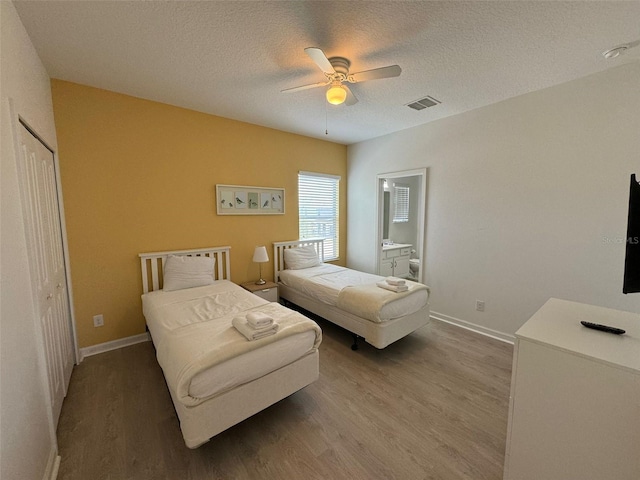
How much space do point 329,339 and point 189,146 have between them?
2.97 meters

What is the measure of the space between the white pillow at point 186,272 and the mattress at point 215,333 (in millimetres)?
100

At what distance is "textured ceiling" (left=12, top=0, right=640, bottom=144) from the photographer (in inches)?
63.7

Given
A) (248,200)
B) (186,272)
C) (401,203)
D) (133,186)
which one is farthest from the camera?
(401,203)

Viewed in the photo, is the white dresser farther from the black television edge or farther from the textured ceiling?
the textured ceiling

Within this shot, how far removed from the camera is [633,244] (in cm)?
119

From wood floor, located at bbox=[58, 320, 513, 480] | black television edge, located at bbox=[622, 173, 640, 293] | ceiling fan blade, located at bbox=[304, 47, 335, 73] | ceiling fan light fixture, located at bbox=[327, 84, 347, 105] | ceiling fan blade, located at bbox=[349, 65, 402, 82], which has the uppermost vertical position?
ceiling fan blade, located at bbox=[304, 47, 335, 73]

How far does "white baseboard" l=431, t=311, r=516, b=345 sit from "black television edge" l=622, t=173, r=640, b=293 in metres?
2.11

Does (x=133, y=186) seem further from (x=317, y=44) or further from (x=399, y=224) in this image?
(x=399, y=224)

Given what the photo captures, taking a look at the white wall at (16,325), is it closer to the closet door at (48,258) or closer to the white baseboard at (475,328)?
the closet door at (48,258)

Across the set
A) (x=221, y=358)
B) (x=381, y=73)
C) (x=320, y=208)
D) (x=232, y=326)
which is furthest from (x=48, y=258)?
(x=320, y=208)

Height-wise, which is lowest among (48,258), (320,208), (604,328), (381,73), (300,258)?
(300,258)

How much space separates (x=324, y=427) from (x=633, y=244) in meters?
2.05

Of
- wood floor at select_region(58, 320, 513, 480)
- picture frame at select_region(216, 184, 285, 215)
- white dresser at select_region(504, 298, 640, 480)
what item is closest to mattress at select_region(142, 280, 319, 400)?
wood floor at select_region(58, 320, 513, 480)

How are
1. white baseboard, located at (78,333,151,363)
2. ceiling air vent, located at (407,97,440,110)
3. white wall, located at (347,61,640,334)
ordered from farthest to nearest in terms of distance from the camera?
ceiling air vent, located at (407,97,440,110) < white baseboard, located at (78,333,151,363) < white wall, located at (347,61,640,334)
